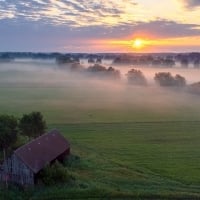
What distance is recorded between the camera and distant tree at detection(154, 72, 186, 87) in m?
129

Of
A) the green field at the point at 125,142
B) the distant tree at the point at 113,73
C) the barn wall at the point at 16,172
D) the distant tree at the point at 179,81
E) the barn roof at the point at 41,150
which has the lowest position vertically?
the green field at the point at 125,142

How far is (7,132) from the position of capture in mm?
40781

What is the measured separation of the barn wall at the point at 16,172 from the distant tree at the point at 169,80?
324ft

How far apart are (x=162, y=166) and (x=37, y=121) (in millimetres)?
15867

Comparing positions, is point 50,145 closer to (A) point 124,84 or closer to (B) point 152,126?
(B) point 152,126

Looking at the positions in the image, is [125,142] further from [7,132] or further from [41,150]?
[41,150]

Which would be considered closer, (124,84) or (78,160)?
(78,160)

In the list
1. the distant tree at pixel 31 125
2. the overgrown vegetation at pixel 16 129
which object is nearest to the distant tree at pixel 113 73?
the distant tree at pixel 31 125

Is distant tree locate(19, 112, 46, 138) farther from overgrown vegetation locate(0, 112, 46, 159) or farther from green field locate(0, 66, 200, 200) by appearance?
green field locate(0, 66, 200, 200)

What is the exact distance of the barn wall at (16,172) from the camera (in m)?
32.8

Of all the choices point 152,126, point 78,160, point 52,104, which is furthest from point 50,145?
point 52,104

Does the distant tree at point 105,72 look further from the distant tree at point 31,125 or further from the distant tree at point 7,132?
the distant tree at point 7,132

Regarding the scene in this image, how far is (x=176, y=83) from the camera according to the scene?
129625 millimetres

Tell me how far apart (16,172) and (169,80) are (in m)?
104
